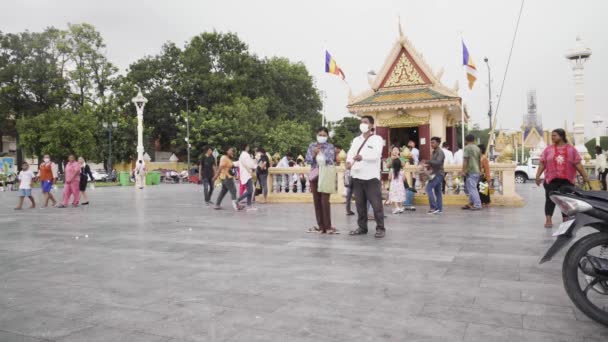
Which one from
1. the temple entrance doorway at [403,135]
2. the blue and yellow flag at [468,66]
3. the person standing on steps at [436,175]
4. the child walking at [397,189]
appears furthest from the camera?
the temple entrance doorway at [403,135]

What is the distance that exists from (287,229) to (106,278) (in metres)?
3.98

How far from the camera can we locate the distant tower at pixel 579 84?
20312 millimetres

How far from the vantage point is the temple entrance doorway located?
2133cm

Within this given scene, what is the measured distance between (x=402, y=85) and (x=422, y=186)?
809cm

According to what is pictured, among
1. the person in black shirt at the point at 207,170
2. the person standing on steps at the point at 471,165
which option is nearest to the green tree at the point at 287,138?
the person in black shirt at the point at 207,170

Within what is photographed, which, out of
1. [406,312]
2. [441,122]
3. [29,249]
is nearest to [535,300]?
[406,312]

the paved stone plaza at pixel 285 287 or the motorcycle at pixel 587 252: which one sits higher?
the motorcycle at pixel 587 252

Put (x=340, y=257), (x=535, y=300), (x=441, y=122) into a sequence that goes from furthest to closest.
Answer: (x=441, y=122), (x=340, y=257), (x=535, y=300)

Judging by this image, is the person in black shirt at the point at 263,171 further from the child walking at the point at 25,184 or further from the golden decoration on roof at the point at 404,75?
the golden decoration on roof at the point at 404,75

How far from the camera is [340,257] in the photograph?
18.9ft

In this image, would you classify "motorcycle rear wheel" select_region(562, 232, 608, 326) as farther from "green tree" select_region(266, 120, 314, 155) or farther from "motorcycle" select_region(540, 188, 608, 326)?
"green tree" select_region(266, 120, 314, 155)

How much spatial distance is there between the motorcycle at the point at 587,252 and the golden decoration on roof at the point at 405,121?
16418 mm

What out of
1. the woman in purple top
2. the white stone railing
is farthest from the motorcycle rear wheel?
the white stone railing

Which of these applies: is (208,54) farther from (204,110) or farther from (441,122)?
(441,122)
